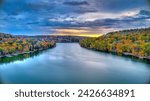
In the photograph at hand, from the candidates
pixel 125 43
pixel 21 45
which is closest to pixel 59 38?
pixel 21 45

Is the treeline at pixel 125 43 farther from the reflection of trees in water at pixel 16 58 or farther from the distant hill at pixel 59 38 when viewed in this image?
the reflection of trees in water at pixel 16 58

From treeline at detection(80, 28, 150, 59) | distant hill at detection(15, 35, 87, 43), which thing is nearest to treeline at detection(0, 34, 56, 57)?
distant hill at detection(15, 35, 87, 43)

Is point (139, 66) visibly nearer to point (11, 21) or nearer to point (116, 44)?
point (116, 44)

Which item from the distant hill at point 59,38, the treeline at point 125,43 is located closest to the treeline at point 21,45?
the distant hill at point 59,38

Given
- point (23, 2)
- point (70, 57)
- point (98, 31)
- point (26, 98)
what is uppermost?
point (23, 2)

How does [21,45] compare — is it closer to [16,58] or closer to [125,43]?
[16,58]

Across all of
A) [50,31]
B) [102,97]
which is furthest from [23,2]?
[102,97]
